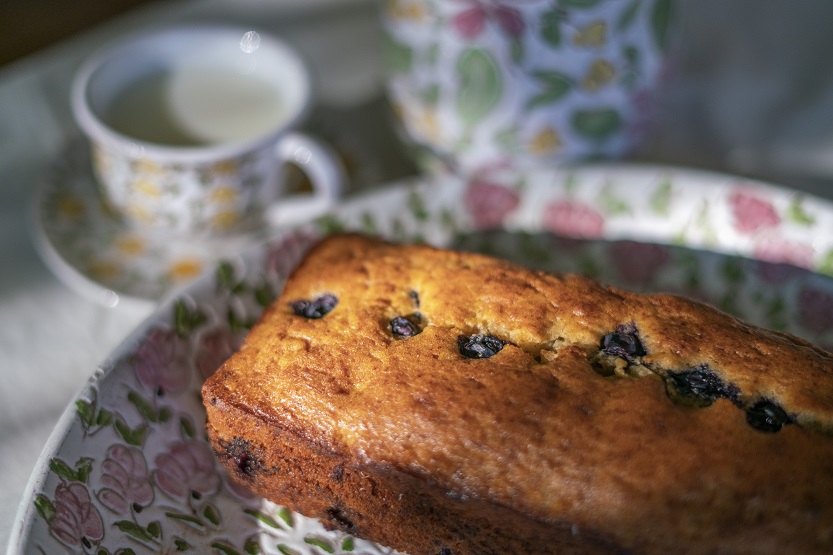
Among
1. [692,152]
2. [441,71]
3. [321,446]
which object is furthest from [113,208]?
[692,152]

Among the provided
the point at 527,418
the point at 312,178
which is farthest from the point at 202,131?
the point at 527,418

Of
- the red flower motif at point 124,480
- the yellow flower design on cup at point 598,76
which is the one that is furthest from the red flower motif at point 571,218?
the red flower motif at point 124,480

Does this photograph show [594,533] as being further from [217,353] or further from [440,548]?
[217,353]

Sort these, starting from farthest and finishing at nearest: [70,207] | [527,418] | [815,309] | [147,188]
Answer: [70,207]
[147,188]
[815,309]
[527,418]

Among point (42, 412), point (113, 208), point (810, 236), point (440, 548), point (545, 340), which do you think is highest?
point (810, 236)

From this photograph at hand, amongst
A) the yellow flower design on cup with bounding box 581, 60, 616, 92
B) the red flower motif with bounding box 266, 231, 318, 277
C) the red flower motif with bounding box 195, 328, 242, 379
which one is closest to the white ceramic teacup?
the red flower motif with bounding box 266, 231, 318, 277

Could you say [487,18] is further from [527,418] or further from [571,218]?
[527,418]

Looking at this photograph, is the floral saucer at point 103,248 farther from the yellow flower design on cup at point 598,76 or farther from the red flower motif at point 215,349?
the yellow flower design on cup at point 598,76
